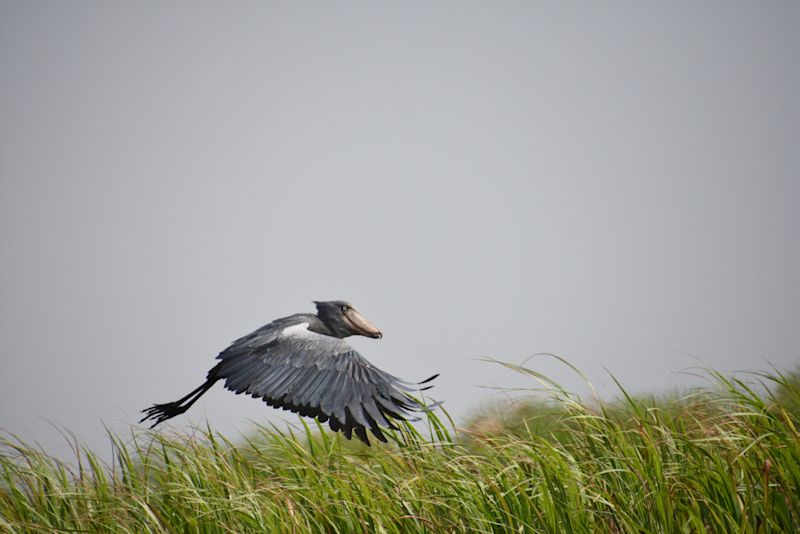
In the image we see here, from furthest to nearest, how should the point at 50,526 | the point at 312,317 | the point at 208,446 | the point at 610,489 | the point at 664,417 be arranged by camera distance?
the point at 664,417
the point at 312,317
the point at 208,446
the point at 50,526
the point at 610,489

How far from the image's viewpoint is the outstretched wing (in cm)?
490

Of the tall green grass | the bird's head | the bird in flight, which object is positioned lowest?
the tall green grass

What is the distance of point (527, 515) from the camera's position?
4.22 metres

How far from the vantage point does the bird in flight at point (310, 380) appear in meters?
4.91

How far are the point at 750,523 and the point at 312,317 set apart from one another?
11.0 ft

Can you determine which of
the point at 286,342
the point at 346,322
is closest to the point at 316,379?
the point at 286,342

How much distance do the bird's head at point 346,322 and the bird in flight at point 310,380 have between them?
0.42 ft

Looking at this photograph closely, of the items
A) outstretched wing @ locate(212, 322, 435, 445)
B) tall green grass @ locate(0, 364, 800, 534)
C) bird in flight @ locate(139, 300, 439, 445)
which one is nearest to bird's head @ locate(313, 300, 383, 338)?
bird in flight @ locate(139, 300, 439, 445)

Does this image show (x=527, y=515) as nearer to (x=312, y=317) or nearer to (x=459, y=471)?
(x=459, y=471)

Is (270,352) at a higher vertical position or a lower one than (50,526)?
higher

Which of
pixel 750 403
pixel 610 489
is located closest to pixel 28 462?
pixel 610 489

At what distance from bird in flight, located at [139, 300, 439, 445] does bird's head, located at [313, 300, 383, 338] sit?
13cm

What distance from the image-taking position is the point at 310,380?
16.9ft

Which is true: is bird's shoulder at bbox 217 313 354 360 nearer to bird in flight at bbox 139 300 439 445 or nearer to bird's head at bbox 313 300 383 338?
bird in flight at bbox 139 300 439 445
